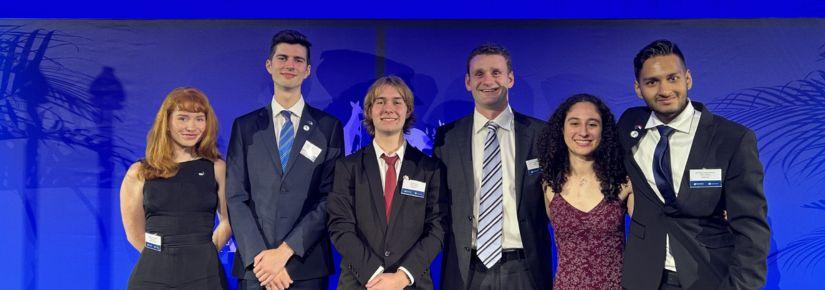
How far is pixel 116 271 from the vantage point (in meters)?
3.82

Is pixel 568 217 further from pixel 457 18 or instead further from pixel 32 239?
pixel 32 239

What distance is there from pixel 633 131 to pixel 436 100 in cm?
131

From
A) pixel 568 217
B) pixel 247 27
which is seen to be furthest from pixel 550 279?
pixel 247 27

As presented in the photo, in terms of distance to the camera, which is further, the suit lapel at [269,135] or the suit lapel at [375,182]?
the suit lapel at [269,135]

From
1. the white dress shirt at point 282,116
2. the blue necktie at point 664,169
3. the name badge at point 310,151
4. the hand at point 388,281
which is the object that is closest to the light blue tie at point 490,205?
the hand at point 388,281

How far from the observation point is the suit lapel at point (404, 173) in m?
2.69

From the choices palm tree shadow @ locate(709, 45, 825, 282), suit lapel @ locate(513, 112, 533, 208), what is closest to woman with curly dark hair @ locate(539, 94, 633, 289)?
suit lapel @ locate(513, 112, 533, 208)

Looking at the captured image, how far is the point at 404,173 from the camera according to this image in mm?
2750

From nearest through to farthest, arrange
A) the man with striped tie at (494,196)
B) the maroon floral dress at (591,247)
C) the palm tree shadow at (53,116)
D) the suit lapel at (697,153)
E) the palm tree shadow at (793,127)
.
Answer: the suit lapel at (697,153) → the maroon floral dress at (591,247) → the man with striped tie at (494,196) → the palm tree shadow at (793,127) → the palm tree shadow at (53,116)

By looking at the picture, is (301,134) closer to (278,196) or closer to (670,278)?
(278,196)

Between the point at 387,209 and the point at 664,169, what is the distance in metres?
1.19

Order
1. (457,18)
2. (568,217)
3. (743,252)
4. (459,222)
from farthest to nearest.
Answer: (457,18), (459,222), (568,217), (743,252)

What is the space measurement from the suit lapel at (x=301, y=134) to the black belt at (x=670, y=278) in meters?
1.74

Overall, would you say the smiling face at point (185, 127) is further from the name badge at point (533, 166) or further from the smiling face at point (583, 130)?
the smiling face at point (583, 130)
